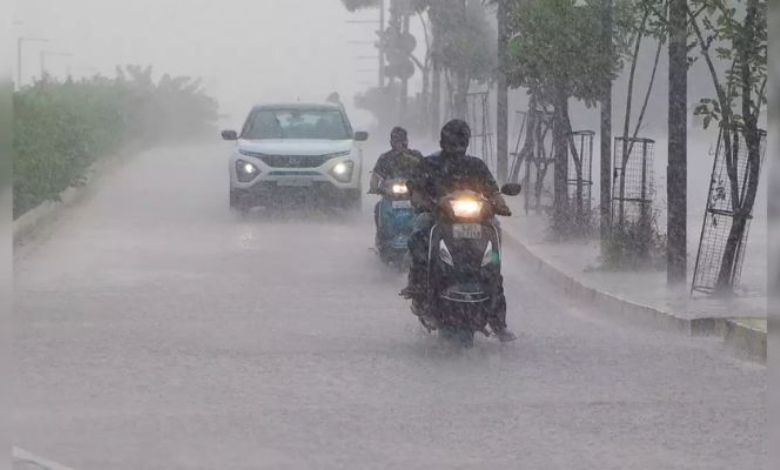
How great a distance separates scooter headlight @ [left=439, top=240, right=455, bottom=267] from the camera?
38.0ft

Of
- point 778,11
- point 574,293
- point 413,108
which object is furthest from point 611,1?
point 413,108

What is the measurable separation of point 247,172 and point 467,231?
1333 centimetres

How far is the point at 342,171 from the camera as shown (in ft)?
81.1

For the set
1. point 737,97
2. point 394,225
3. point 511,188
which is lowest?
point 394,225

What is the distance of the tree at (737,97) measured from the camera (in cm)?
1355

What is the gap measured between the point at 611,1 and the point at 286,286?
4212mm

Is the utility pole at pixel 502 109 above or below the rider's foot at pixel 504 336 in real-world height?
above

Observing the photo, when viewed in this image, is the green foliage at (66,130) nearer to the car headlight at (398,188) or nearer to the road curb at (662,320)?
the car headlight at (398,188)

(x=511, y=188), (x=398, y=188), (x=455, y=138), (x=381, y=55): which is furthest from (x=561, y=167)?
(x=381, y=55)

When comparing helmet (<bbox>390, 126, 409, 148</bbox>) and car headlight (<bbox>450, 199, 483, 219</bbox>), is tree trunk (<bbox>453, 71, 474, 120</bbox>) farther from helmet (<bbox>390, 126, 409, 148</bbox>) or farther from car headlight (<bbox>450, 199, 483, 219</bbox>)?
car headlight (<bbox>450, 199, 483, 219</bbox>)

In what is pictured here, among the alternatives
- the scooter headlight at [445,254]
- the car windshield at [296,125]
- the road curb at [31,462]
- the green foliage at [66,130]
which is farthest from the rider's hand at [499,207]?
the car windshield at [296,125]

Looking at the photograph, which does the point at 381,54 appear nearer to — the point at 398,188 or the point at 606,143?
the point at 606,143

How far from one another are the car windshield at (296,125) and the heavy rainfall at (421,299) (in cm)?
3

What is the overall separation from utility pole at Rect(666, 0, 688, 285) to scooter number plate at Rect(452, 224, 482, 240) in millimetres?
3283
